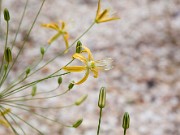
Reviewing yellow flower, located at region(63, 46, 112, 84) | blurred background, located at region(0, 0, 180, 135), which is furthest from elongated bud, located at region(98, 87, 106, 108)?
blurred background, located at region(0, 0, 180, 135)

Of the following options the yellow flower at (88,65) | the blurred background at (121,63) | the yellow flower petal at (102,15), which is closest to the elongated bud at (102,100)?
the yellow flower at (88,65)

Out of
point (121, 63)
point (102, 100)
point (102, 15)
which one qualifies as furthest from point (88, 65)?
point (121, 63)

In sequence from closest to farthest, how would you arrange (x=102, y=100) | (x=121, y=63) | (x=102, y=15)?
(x=102, y=100) → (x=102, y=15) → (x=121, y=63)

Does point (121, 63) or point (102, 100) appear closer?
point (102, 100)

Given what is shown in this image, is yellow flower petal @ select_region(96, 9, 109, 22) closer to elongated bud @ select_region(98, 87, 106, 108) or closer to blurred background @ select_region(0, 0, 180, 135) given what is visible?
elongated bud @ select_region(98, 87, 106, 108)

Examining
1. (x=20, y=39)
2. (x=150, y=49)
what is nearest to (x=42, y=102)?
(x=20, y=39)

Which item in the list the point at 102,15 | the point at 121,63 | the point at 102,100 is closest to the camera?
the point at 102,100

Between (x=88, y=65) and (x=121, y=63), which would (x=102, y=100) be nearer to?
(x=88, y=65)

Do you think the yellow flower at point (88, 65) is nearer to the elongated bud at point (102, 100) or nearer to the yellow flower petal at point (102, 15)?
the elongated bud at point (102, 100)
